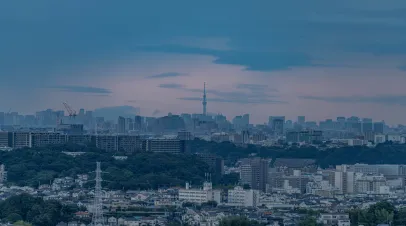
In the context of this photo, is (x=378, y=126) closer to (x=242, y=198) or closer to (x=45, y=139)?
(x=45, y=139)

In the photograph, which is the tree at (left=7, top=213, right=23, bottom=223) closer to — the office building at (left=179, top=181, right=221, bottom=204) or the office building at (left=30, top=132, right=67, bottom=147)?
the office building at (left=179, top=181, right=221, bottom=204)

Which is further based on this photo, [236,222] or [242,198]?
[242,198]

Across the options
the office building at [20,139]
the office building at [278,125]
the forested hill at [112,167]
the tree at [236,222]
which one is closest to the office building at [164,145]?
the forested hill at [112,167]

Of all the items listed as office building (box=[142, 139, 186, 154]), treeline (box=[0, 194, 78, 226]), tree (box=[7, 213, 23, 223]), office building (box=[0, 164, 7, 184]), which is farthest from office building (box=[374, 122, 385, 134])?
tree (box=[7, 213, 23, 223])

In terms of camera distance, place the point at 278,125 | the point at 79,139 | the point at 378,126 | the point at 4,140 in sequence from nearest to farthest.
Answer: the point at 4,140 → the point at 79,139 → the point at 278,125 → the point at 378,126

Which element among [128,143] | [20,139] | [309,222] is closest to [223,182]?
[128,143]

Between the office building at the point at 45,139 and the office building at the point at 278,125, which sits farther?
the office building at the point at 278,125

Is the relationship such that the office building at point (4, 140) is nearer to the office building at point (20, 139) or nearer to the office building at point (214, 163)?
the office building at point (20, 139)
